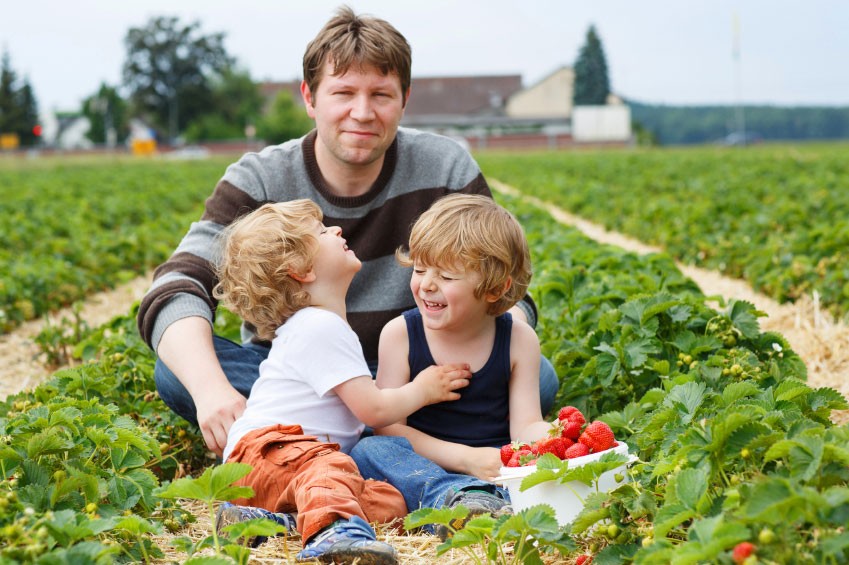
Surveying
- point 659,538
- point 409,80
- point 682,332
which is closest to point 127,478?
point 659,538

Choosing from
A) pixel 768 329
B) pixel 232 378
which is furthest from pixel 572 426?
pixel 768 329

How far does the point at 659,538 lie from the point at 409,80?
2.28 metres

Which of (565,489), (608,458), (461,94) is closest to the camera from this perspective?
(608,458)

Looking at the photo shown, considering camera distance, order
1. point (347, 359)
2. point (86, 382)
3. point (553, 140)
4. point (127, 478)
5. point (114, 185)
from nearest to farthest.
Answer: point (127, 478) < point (347, 359) < point (86, 382) < point (114, 185) < point (553, 140)

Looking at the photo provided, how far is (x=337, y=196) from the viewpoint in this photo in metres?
3.83

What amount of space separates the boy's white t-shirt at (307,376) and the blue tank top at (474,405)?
11.7 inches

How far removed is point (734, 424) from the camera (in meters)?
2.07

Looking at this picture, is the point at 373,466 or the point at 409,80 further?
the point at 409,80

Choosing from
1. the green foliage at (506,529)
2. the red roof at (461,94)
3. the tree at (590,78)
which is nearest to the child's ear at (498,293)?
the green foliage at (506,529)

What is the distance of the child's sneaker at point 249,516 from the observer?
2.57 m

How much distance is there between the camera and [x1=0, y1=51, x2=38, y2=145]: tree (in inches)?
2963

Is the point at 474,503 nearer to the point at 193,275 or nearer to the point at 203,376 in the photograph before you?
the point at 203,376

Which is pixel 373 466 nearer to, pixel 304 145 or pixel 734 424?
pixel 734 424

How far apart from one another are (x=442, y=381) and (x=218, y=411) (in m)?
0.74
